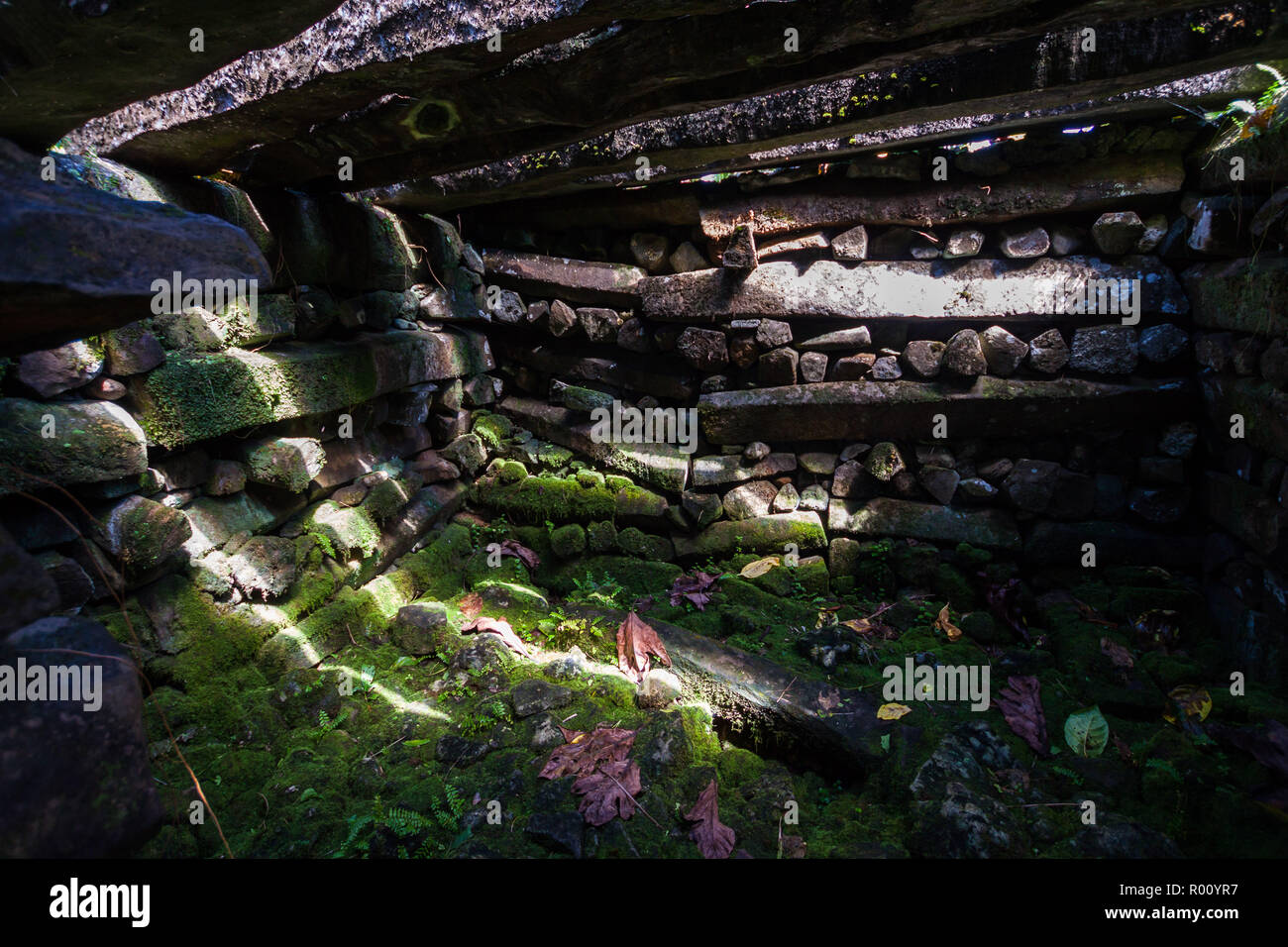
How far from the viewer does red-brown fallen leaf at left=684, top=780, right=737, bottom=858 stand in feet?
7.35

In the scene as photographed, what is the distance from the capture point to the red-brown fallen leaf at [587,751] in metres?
2.59

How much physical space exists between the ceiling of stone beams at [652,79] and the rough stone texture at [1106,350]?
3.94 feet

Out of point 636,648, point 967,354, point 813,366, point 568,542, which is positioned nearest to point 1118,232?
point 967,354

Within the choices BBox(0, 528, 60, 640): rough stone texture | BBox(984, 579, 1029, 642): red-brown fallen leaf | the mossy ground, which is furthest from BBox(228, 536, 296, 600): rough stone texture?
BBox(984, 579, 1029, 642): red-brown fallen leaf

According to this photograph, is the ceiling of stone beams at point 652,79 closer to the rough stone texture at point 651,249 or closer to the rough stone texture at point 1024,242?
the rough stone texture at point 1024,242

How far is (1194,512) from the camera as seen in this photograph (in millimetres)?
3943

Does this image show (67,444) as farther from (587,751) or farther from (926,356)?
(926,356)

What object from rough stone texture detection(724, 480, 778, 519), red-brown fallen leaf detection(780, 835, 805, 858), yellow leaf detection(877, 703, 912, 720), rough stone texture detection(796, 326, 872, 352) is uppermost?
rough stone texture detection(796, 326, 872, 352)

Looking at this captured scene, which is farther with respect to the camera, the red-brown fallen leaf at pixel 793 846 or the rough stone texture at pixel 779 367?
the rough stone texture at pixel 779 367

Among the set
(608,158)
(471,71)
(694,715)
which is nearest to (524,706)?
(694,715)

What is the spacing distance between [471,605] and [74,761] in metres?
2.54

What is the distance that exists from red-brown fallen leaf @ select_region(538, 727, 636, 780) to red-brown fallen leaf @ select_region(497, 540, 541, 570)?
1898 millimetres

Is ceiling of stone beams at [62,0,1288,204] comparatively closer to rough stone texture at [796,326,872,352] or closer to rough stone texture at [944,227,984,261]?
rough stone texture at [944,227,984,261]

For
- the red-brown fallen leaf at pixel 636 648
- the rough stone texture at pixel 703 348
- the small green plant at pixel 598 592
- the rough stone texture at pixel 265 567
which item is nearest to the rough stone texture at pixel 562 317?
the rough stone texture at pixel 703 348
